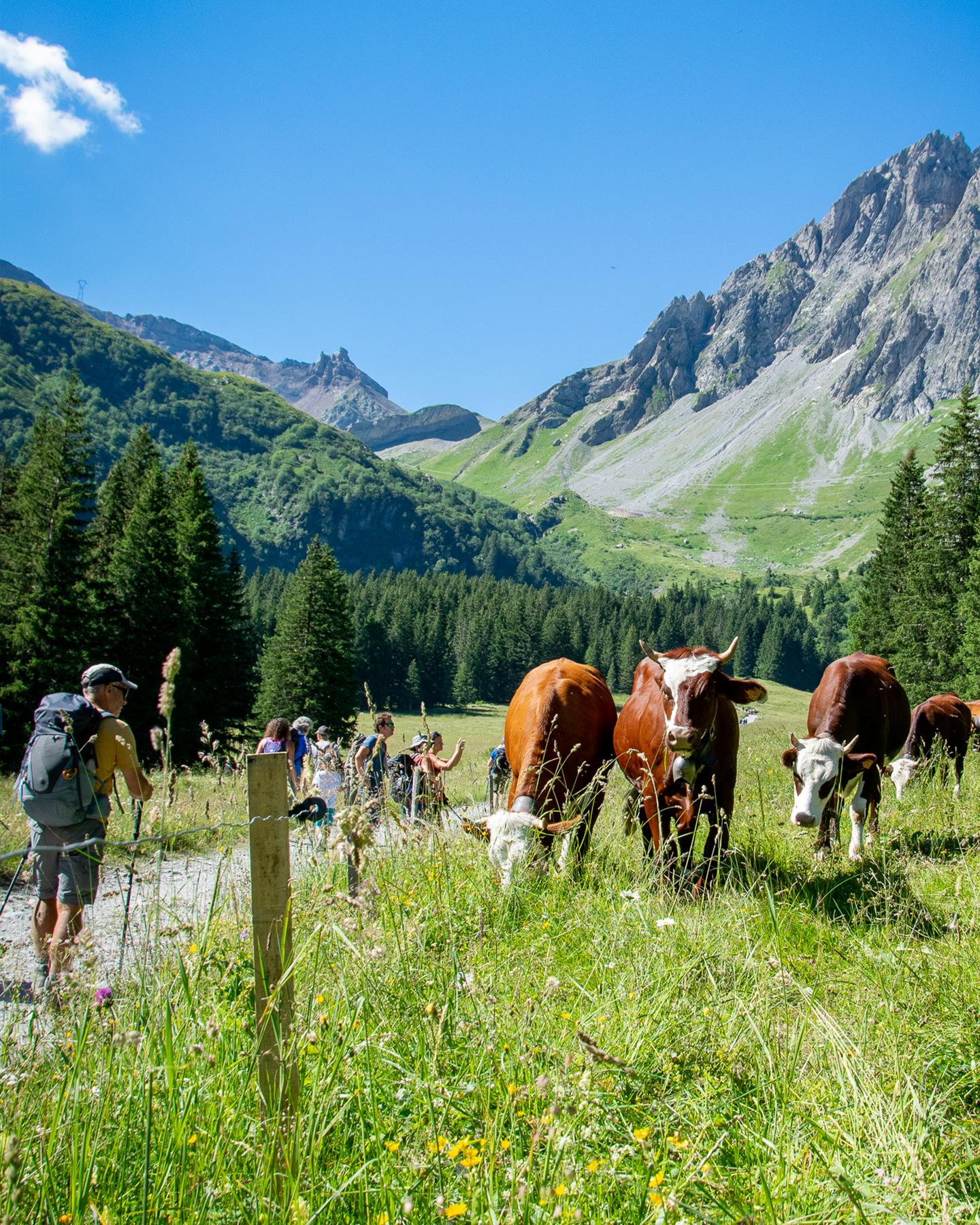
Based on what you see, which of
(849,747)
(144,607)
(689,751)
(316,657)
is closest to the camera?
(689,751)

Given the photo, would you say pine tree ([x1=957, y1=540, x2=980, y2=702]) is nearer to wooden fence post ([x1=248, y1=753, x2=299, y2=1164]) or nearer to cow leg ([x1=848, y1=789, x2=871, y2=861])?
cow leg ([x1=848, y1=789, x2=871, y2=861])

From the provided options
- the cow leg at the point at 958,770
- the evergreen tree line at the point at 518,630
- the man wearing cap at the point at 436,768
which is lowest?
the evergreen tree line at the point at 518,630

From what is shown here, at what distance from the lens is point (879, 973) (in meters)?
4.04

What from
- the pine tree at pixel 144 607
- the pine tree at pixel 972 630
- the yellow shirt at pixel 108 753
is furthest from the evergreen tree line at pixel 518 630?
the yellow shirt at pixel 108 753

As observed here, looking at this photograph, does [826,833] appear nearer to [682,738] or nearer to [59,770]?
[682,738]

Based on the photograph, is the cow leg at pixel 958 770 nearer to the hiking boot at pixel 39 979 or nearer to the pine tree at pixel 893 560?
the hiking boot at pixel 39 979

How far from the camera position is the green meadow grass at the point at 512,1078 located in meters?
2.20

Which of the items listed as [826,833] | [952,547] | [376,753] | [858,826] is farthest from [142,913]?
[952,547]

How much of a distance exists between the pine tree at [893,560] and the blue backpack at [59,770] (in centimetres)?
4562

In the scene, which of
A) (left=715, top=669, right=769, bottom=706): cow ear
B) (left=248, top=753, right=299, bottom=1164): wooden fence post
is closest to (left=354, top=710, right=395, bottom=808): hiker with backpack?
(left=715, top=669, right=769, bottom=706): cow ear

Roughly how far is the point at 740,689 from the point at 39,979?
5791mm

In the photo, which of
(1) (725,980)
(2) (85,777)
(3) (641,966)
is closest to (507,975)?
(3) (641,966)

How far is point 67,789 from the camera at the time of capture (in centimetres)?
529

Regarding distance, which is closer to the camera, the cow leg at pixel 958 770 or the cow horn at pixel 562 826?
the cow horn at pixel 562 826
